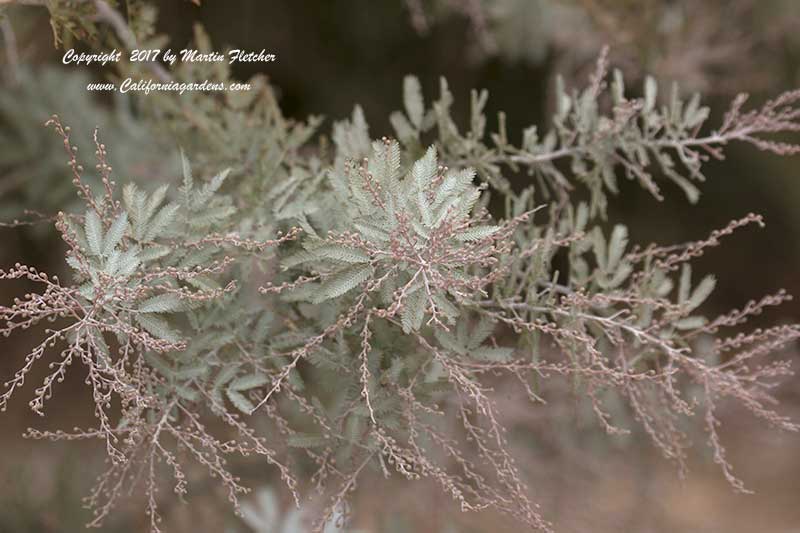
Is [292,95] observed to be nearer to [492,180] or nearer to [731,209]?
[731,209]

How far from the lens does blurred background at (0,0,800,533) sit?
2010 mm

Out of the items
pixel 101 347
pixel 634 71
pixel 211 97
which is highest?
pixel 634 71

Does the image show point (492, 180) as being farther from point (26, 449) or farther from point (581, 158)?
point (26, 449)

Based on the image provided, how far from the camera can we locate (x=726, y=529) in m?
3.25

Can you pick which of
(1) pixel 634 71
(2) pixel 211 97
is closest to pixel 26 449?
(2) pixel 211 97

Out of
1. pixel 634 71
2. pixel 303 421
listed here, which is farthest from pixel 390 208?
pixel 634 71

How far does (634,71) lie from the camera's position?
216 cm

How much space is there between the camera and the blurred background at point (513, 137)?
2010 millimetres

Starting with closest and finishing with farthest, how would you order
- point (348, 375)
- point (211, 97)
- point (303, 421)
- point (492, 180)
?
point (348, 375) → point (492, 180) → point (211, 97) → point (303, 421)

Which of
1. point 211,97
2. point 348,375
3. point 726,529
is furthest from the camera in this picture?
point 726,529

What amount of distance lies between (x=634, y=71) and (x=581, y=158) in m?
0.92

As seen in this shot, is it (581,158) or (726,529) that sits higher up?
(581,158)

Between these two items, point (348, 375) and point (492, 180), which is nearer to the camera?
point (348, 375)

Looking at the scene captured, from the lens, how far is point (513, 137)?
138 inches
